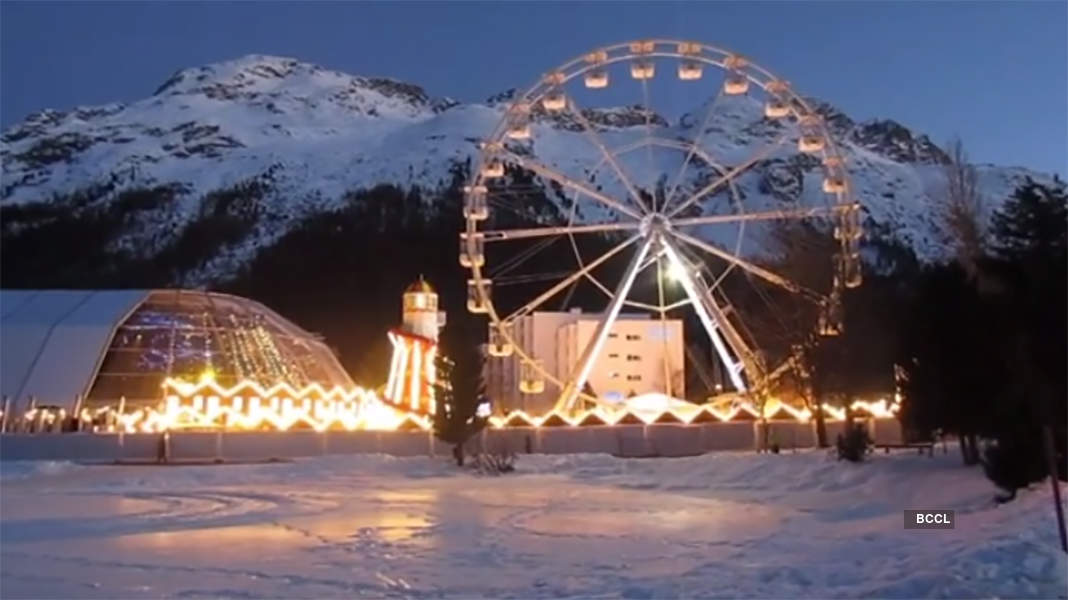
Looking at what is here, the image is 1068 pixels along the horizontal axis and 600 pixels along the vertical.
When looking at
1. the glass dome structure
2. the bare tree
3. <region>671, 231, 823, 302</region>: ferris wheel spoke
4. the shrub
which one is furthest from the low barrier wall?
the bare tree

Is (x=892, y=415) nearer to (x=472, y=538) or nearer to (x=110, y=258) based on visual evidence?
(x=472, y=538)

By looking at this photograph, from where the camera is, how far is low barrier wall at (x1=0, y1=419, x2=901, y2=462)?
2697 centimetres

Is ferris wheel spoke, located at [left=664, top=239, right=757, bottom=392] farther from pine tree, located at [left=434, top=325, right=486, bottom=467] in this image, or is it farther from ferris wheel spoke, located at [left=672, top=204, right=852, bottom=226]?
pine tree, located at [left=434, top=325, right=486, bottom=467]

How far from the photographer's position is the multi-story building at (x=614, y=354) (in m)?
45.7

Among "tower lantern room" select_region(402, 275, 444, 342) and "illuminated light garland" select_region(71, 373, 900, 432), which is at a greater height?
"tower lantern room" select_region(402, 275, 444, 342)

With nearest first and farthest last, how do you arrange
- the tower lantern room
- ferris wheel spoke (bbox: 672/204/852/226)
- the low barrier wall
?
1. the low barrier wall
2. ferris wheel spoke (bbox: 672/204/852/226)
3. the tower lantern room

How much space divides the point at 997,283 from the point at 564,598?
3334mm

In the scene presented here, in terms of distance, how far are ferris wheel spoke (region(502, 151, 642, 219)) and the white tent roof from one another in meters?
12.6

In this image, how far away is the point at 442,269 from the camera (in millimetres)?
71625

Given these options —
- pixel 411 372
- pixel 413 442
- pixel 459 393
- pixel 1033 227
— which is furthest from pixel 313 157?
pixel 1033 227

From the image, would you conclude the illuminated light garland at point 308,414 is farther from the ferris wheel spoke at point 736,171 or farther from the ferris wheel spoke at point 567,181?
the ferris wheel spoke at point 736,171

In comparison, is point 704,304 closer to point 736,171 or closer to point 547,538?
point 736,171

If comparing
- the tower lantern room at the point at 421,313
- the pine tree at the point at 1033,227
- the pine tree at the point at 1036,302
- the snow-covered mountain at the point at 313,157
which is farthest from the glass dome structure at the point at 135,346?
Answer: the snow-covered mountain at the point at 313,157

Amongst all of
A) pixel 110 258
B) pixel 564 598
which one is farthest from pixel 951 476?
pixel 110 258
